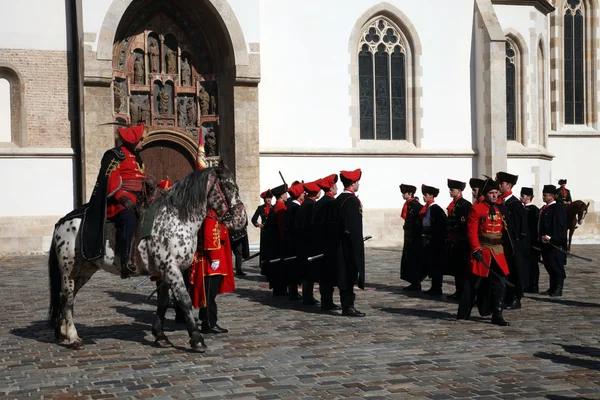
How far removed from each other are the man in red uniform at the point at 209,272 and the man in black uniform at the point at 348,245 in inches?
79.5

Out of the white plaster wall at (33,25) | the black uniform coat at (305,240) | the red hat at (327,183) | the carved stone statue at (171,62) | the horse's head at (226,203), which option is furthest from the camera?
the carved stone statue at (171,62)

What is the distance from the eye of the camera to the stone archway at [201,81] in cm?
2105

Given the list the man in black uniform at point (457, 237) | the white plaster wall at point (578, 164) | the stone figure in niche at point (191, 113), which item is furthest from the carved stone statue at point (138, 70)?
the white plaster wall at point (578, 164)

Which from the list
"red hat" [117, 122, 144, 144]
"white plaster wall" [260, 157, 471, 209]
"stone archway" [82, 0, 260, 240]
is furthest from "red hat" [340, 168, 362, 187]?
"white plaster wall" [260, 157, 471, 209]

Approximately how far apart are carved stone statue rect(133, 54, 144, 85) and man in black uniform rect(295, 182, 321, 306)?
1119cm

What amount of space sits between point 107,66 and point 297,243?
398 inches

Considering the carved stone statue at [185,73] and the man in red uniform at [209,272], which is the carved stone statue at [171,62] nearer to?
the carved stone statue at [185,73]

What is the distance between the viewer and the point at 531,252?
13.7 meters

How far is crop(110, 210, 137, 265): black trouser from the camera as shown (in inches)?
352

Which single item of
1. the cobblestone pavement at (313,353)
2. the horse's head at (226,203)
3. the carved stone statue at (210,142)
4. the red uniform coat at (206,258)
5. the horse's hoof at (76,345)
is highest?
the carved stone statue at (210,142)

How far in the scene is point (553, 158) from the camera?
1099 inches

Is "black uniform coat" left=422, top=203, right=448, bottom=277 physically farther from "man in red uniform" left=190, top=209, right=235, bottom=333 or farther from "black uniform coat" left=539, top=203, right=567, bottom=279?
"man in red uniform" left=190, top=209, right=235, bottom=333

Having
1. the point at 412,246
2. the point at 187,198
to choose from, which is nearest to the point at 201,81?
the point at 412,246

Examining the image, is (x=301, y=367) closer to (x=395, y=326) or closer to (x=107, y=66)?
(x=395, y=326)
